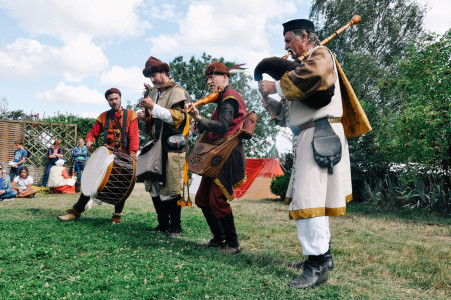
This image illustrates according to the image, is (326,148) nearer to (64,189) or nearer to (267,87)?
(267,87)

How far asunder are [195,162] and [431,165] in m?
6.62

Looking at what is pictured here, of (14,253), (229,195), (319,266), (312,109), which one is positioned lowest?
(14,253)

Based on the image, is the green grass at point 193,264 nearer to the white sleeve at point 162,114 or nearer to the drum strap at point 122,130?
the drum strap at point 122,130

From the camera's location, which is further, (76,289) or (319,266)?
(319,266)

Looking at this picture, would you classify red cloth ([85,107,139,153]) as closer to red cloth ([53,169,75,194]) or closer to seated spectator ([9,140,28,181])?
red cloth ([53,169,75,194])

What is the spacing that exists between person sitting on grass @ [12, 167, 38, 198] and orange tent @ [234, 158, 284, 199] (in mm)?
6398

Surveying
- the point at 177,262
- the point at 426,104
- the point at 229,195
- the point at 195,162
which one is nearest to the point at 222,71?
the point at 195,162

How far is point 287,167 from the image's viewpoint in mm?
13578

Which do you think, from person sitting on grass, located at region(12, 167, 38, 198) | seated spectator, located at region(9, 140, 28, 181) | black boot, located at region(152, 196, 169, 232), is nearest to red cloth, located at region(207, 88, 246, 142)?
black boot, located at region(152, 196, 169, 232)

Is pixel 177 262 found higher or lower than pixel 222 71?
lower

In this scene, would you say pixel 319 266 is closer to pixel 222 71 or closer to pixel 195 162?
pixel 195 162

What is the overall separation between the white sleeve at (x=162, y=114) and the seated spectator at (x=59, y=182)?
9.12m

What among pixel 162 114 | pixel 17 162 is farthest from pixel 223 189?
pixel 17 162

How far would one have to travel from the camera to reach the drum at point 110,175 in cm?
468
